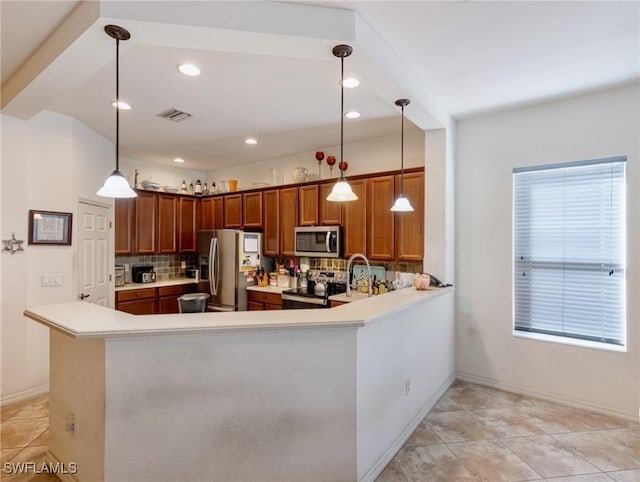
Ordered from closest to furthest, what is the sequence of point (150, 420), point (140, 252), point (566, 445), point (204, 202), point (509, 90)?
point (150, 420)
point (566, 445)
point (509, 90)
point (140, 252)
point (204, 202)

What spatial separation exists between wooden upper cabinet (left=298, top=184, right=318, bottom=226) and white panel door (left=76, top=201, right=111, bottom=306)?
2418 millimetres

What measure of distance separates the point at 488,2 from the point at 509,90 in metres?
1.30

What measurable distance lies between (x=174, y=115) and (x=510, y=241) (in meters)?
3.63

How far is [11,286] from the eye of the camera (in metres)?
3.03

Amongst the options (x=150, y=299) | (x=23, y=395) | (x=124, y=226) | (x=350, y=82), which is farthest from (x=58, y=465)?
(x=350, y=82)

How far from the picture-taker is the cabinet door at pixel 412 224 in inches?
141

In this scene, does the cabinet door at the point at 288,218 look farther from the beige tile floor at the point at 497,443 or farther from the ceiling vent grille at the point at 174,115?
the beige tile floor at the point at 497,443

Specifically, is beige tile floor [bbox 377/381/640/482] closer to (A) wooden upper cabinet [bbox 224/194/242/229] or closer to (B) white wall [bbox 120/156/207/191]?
(A) wooden upper cabinet [bbox 224/194/242/229]

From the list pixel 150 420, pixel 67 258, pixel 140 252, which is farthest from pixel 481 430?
pixel 140 252

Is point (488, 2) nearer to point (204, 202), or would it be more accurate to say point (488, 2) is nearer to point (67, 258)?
point (67, 258)

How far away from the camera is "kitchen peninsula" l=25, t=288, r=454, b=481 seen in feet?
5.43

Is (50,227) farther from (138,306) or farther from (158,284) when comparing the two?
(158,284)

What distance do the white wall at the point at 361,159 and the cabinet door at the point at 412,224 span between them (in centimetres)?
36

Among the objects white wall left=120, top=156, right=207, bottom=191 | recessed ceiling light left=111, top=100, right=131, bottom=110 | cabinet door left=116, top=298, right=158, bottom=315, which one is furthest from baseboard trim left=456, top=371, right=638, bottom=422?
white wall left=120, top=156, right=207, bottom=191
